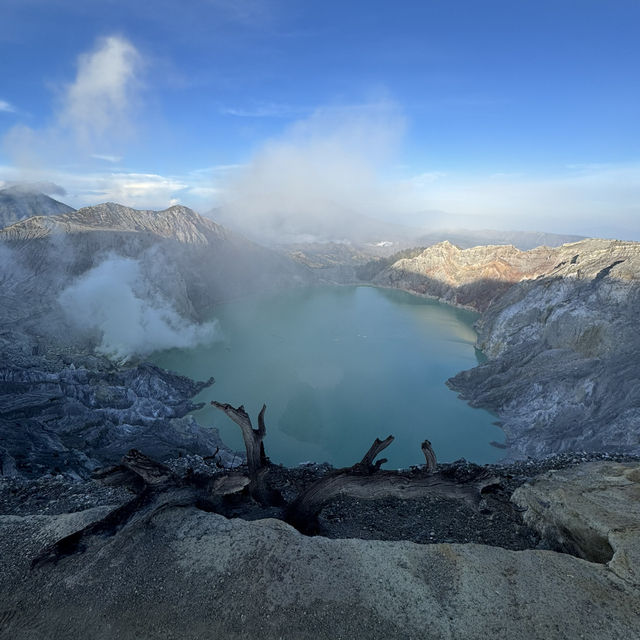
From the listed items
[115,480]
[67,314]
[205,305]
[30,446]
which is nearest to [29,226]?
[67,314]

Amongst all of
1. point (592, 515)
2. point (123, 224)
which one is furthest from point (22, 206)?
point (592, 515)

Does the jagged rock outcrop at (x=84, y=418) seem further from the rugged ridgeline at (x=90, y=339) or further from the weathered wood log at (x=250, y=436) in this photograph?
the weathered wood log at (x=250, y=436)

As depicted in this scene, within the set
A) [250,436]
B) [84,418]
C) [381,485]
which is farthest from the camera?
[84,418]

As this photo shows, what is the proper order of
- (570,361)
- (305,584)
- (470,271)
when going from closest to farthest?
(305,584)
(570,361)
(470,271)

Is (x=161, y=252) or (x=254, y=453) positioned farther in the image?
(x=161, y=252)

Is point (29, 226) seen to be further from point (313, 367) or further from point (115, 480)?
point (115, 480)

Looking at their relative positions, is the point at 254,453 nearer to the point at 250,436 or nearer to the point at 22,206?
the point at 250,436

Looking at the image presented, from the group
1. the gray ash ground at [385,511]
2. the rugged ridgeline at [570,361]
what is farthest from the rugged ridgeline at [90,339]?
the rugged ridgeline at [570,361]
